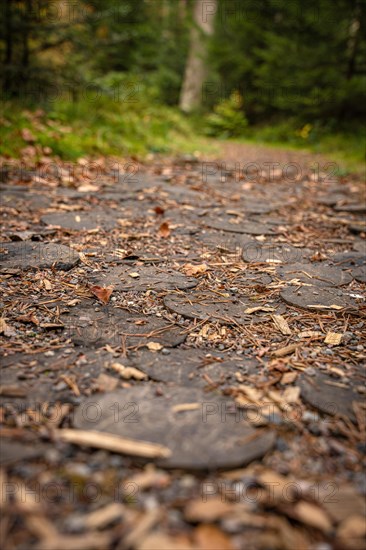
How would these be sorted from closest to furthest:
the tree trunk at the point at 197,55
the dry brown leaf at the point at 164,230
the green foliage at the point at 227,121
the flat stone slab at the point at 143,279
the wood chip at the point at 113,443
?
the wood chip at the point at 113,443, the flat stone slab at the point at 143,279, the dry brown leaf at the point at 164,230, the green foliage at the point at 227,121, the tree trunk at the point at 197,55

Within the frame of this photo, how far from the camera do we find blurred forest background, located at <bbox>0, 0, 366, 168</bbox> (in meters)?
5.52

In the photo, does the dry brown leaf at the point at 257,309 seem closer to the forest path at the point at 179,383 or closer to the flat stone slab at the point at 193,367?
the forest path at the point at 179,383

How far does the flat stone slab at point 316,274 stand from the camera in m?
2.33

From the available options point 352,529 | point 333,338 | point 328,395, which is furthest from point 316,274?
point 352,529

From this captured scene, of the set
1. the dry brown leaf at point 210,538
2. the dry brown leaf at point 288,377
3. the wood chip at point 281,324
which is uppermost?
the wood chip at point 281,324

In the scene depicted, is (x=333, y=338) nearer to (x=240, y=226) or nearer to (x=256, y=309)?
(x=256, y=309)

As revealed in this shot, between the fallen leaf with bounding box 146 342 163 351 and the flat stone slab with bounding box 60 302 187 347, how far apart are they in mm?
20

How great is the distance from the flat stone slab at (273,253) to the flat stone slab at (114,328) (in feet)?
3.32

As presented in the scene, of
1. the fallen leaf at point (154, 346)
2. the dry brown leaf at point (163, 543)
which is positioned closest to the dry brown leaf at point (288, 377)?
the fallen leaf at point (154, 346)

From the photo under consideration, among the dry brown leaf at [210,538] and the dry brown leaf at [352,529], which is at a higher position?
the dry brown leaf at [210,538]

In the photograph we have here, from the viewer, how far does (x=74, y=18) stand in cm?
573

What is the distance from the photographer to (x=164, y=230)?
308 centimetres

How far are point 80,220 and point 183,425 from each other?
7.63ft

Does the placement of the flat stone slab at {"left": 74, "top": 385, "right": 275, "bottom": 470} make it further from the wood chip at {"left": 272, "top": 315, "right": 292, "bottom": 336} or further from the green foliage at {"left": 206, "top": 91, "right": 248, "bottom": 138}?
the green foliage at {"left": 206, "top": 91, "right": 248, "bottom": 138}
